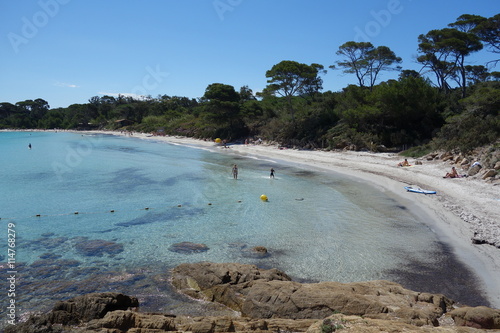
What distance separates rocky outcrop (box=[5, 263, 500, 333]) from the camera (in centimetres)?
615

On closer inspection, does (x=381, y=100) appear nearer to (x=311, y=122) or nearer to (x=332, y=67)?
(x=311, y=122)

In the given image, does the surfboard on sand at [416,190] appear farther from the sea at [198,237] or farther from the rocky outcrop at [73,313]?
the rocky outcrop at [73,313]

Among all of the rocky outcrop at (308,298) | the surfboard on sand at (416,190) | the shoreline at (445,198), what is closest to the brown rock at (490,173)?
the shoreline at (445,198)

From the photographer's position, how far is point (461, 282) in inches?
379

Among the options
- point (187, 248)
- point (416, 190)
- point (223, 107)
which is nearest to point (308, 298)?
point (187, 248)

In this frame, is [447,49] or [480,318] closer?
[480,318]

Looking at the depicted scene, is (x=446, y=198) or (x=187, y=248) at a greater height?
(x=446, y=198)

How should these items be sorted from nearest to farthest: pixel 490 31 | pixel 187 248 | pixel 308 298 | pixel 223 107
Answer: pixel 308 298, pixel 187 248, pixel 490 31, pixel 223 107

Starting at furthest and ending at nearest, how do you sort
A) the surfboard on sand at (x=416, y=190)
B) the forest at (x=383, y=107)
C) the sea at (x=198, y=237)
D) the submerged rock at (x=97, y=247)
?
the forest at (x=383, y=107) < the surfboard on sand at (x=416, y=190) < the submerged rock at (x=97, y=247) < the sea at (x=198, y=237)

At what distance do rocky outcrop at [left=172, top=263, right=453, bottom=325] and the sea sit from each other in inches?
26.2

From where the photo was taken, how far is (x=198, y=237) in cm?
1414

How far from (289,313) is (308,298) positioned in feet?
1.76

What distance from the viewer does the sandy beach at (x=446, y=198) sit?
10992 millimetres

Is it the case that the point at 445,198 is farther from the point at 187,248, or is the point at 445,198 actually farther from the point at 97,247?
the point at 97,247
